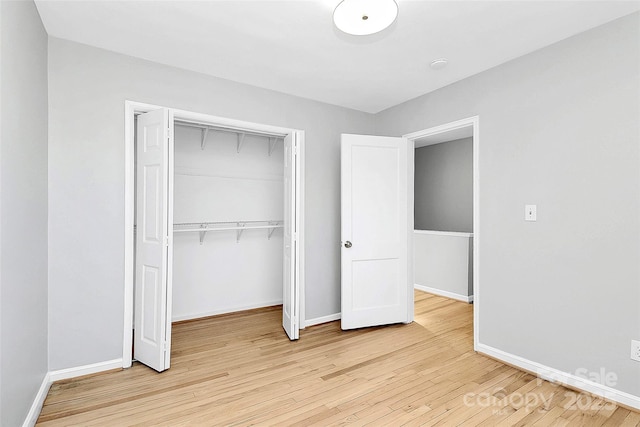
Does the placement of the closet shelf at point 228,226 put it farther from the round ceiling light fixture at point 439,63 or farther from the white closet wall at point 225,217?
the round ceiling light fixture at point 439,63

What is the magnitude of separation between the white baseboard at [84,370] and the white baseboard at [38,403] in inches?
1.7

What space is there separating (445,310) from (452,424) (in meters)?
2.37

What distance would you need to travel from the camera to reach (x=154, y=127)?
2.64m

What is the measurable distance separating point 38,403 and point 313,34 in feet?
9.73

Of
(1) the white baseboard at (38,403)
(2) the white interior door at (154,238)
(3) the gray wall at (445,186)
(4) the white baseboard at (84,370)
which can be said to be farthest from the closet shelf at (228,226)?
(3) the gray wall at (445,186)

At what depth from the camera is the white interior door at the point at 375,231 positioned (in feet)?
11.4

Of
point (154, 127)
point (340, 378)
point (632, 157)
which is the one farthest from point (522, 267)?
point (154, 127)

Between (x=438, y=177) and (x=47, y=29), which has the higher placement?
(x=47, y=29)

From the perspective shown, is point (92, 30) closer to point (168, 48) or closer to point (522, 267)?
point (168, 48)

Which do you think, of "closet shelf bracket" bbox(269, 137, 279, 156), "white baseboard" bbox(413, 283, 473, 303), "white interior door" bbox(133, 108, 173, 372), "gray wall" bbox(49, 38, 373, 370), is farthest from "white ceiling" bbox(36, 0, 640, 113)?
"white baseboard" bbox(413, 283, 473, 303)

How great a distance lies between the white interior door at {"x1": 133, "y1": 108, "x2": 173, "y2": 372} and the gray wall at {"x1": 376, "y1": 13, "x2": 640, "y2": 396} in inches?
104

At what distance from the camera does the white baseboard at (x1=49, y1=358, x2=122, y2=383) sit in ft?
7.75

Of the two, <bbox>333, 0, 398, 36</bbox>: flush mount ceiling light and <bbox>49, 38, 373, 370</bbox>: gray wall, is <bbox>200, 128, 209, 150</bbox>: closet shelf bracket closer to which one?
<bbox>49, 38, 373, 370</bbox>: gray wall

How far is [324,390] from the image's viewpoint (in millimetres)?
2301
